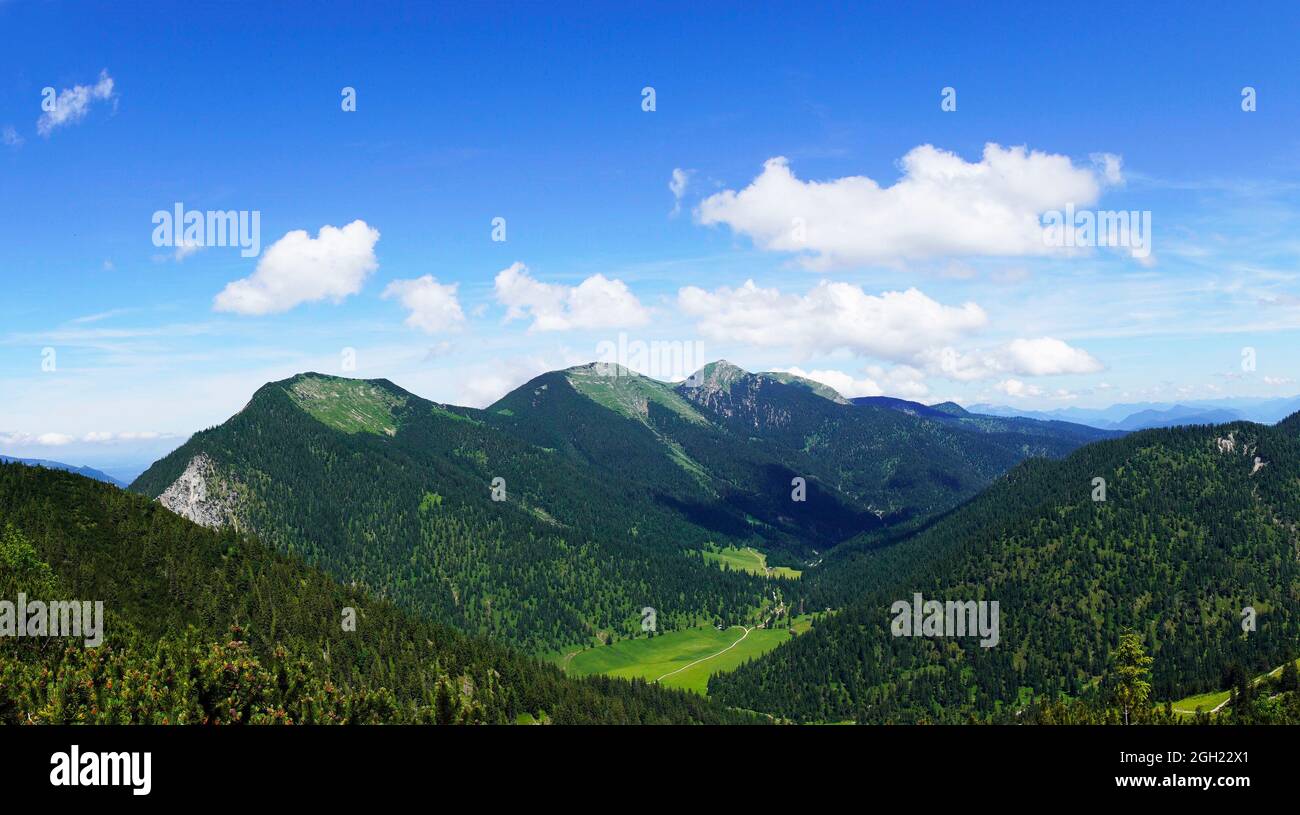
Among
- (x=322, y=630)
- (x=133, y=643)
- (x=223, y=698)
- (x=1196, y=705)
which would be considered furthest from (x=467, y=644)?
(x=1196, y=705)
